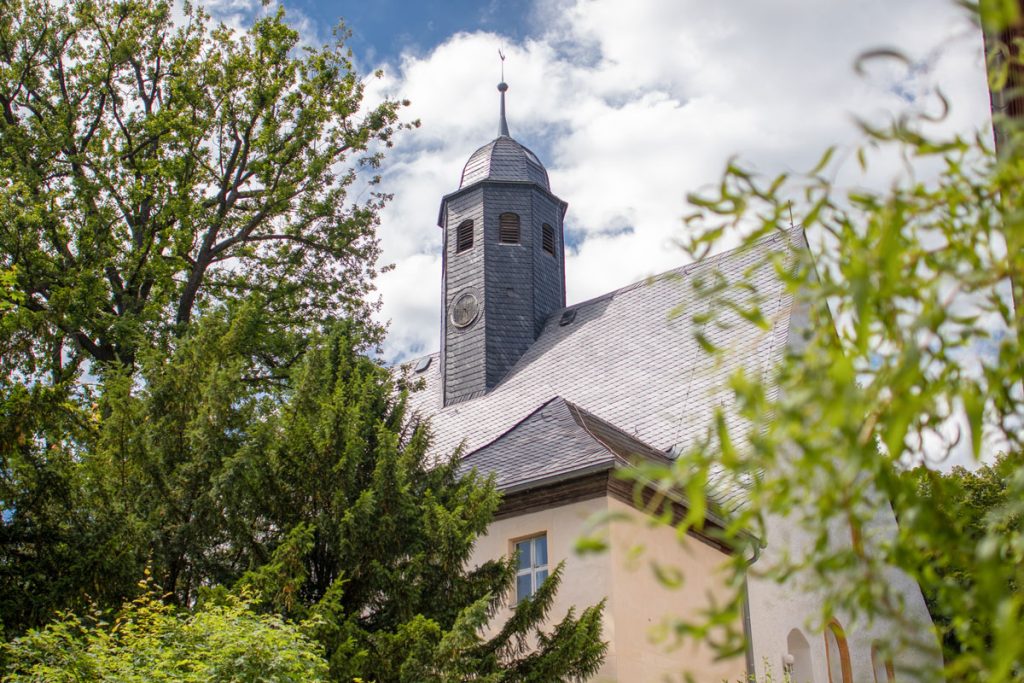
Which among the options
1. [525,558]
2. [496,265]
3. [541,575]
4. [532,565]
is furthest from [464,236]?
[541,575]

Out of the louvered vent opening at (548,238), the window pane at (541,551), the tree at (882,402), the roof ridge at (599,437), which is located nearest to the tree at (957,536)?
the tree at (882,402)

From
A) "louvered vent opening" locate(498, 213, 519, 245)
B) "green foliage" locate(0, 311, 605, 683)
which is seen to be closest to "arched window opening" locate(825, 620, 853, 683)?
"green foliage" locate(0, 311, 605, 683)

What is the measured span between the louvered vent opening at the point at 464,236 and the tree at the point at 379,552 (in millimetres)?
14020

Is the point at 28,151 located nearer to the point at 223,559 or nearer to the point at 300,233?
the point at 300,233

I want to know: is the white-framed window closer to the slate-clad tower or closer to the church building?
the church building

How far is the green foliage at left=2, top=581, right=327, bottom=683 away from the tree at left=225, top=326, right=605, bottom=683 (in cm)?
115

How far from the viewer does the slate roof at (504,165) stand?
26062 mm

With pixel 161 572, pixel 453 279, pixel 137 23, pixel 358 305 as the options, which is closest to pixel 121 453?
pixel 161 572

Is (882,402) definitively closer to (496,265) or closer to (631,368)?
(631,368)

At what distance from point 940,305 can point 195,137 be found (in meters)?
17.1

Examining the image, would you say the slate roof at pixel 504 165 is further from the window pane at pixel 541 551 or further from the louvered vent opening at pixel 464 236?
the window pane at pixel 541 551

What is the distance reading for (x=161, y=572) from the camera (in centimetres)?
1106

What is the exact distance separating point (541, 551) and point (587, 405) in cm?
566

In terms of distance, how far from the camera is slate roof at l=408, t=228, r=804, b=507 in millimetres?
17406
